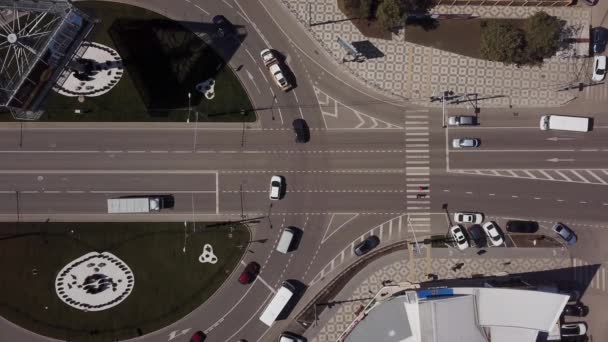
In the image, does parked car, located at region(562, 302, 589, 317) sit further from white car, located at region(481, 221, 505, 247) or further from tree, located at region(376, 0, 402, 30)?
tree, located at region(376, 0, 402, 30)

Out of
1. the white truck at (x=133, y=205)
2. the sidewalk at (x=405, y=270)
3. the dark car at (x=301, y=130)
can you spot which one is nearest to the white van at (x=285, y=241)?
the sidewalk at (x=405, y=270)

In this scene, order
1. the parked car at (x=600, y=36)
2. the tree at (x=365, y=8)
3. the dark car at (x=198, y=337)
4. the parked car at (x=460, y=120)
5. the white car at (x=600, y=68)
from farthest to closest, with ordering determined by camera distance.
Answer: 1. the parked car at (x=600, y=36)
2. the white car at (x=600, y=68)
3. the parked car at (x=460, y=120)
4. the dark car at (x=198, y=337)
5. the tree at (x=365, y=8)

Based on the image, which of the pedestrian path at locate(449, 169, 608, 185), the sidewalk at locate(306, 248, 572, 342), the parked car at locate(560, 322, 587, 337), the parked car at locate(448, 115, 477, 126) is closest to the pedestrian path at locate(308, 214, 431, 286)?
the sidewalk at locate(306, 248, 572, 342)

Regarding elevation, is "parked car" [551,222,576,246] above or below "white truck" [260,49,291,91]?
below

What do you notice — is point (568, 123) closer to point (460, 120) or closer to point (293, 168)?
point (460, 120)

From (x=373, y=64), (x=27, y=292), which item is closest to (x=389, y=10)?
(x=373, y=64)

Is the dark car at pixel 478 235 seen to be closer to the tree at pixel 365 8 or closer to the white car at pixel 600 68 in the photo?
the white car at pixel 600 68
